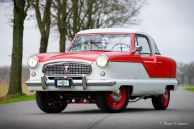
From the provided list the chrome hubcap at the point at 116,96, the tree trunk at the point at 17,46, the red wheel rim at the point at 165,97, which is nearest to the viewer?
the chrome hubcap at the point at 116,96

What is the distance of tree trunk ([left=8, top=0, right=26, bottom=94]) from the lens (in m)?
26.9

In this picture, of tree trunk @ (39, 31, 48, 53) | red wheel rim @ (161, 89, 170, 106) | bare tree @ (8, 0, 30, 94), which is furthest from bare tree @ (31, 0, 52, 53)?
red wheel rim @ (161, 89, 170, 106)

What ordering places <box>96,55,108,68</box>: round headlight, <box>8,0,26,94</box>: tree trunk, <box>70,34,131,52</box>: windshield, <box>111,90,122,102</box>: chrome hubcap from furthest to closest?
1. <box>8,0,26,94</box>: tree trunk
2. <box>70,34,131,52</box>: windshield
3. <box>111,90,122,102</box>: chrome hubcap
4. <box>96,55,108,68</box>: round headlight

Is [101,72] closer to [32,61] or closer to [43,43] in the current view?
[32,61]

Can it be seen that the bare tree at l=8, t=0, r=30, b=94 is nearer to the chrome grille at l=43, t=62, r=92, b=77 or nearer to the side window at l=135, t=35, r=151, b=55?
the side window at l=135, t=35, r=151, b=55

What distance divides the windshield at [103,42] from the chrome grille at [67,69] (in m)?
1.42

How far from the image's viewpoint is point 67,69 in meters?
13.2

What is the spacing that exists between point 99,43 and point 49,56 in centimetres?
147

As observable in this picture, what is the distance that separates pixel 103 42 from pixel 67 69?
1.61 m

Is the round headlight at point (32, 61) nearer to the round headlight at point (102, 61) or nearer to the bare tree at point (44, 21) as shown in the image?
the round headlight at point (102, 61)

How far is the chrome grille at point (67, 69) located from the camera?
13.1 meters

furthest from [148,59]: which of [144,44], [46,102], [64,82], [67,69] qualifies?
[46,102]

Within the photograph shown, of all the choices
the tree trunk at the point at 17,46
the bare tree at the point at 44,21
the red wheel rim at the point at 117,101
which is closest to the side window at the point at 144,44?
the red wheel rim at the point at 117,101

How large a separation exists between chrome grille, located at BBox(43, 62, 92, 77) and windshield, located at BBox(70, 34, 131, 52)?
1425 millimetres
